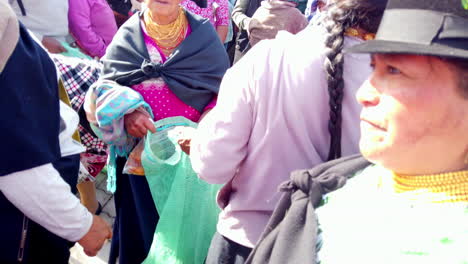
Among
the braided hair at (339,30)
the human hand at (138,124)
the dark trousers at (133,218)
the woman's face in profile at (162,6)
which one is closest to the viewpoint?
the braided hair at (339,30)

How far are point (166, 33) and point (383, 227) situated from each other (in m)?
1.73

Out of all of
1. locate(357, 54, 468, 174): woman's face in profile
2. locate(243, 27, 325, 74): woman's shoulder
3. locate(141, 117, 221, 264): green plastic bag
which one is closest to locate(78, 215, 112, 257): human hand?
locate(141, 117, 221, 264): green plastic bag

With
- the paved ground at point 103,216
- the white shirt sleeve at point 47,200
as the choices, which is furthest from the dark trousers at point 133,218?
the white shirt sleeve at point 47,200

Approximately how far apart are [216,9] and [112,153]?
2.27 m

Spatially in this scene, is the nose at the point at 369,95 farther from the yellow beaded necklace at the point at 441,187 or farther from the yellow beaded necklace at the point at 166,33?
the yellow beaded necklace at the point at 166,33

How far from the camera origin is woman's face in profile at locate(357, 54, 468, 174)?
29.2 inches

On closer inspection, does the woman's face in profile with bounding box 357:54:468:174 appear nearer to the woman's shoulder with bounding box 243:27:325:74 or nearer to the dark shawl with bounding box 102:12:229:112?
the woman's shoulder with bounding box 243:27:325:74

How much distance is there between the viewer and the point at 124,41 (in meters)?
2.22

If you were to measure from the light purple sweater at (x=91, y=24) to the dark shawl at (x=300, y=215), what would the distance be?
3.01 m

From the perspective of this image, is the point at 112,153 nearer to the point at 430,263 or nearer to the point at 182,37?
the point at 182,37

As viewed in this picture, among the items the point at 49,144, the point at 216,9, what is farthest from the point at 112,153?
the point at 216,9

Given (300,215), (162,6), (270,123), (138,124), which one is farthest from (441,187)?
(162,6)

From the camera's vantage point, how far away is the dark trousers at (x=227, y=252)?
4.77 ft

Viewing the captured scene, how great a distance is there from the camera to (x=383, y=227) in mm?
845
